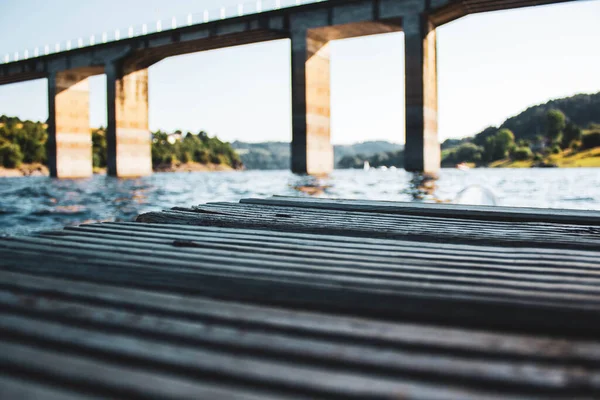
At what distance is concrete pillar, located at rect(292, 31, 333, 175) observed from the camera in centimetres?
4212

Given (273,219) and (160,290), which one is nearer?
(160,290)

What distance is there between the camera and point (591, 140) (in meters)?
123

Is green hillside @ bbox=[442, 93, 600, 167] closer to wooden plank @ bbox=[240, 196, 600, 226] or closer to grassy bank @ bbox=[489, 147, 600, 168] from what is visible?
grassy bank @ bbox=[489, 147, 600, 168]

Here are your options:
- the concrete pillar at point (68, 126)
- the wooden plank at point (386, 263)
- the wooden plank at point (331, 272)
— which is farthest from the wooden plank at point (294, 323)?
the concrete pillar at point (68, 126)

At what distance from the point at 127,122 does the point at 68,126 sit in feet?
27.9

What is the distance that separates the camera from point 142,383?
4.67 ft

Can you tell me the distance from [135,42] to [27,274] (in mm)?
54574

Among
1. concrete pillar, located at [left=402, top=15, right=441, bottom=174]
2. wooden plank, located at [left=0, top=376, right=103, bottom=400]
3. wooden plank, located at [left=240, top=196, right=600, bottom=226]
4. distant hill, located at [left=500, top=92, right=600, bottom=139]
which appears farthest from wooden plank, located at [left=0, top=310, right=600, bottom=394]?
distant hill, located at [left=500, top=92, right=600, bottom=139]

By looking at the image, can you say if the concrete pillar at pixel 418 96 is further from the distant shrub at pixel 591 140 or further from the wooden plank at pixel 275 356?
the distant shrub at pixel 591 140

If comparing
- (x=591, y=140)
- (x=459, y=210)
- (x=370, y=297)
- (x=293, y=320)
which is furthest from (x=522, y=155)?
(x=293, y=320)

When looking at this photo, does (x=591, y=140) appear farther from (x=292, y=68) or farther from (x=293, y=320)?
(x=293, y=320)

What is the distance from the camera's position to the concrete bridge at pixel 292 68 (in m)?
39.6

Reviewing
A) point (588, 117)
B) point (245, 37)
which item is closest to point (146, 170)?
point (245, 37)

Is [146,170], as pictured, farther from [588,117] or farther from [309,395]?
[588,117]
